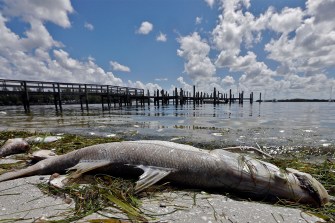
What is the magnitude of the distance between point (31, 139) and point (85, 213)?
5264mm

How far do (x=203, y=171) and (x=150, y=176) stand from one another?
2.34ft

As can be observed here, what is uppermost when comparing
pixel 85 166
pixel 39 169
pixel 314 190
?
pixel 85 166

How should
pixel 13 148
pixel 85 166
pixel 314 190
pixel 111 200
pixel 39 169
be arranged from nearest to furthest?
1. pixel 111 200
2. pixel 314 190
3. pixel 85 166
4. pixel 39 169
5. pixel 13 148

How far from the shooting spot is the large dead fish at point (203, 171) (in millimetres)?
3016

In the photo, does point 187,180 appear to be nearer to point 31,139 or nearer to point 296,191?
point 296,191

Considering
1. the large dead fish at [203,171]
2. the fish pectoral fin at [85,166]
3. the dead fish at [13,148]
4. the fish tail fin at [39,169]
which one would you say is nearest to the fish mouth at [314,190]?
the large dead fish at [203,171]

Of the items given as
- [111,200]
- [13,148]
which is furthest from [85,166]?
[13,148]

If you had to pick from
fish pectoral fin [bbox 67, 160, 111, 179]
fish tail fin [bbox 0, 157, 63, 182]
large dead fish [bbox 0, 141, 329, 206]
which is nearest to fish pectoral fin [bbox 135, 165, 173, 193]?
large dead fish [bbox 0, 141, 329, 206]

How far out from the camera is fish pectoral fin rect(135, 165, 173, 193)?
285 centimetres

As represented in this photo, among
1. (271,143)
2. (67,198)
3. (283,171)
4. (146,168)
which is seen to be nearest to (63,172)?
(67,198)

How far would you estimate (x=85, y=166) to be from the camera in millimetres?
3383

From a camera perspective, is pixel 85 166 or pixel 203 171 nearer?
pixel 203 171

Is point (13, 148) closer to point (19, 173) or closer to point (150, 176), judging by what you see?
point (19, 173)

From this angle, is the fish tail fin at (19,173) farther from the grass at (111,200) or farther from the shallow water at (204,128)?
the shallow water at (204,128)
